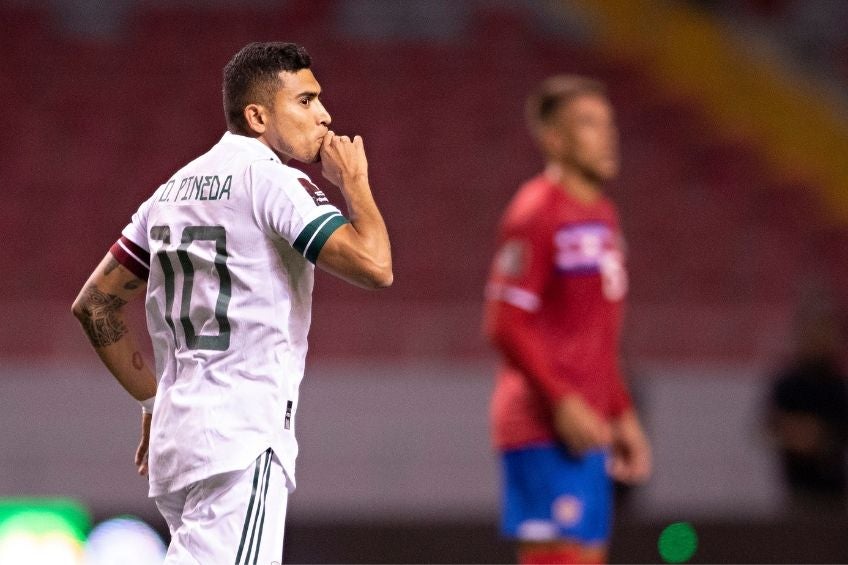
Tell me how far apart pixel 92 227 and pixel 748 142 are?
6.93m

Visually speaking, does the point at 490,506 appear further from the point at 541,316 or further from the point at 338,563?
the point at 541,316

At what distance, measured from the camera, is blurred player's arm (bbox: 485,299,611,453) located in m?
4.71

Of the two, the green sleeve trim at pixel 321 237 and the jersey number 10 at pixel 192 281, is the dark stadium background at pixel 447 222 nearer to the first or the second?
the jersey number 10 at pixel 192 281

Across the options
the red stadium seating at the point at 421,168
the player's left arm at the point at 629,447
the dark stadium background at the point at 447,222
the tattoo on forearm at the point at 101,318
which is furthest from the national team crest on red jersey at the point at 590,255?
the red stadium seating at the point at 421,168

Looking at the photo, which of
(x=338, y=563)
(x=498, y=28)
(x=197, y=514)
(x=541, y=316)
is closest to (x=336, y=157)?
(x=197, y=514)

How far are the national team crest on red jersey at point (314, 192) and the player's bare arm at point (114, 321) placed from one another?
1.88ft

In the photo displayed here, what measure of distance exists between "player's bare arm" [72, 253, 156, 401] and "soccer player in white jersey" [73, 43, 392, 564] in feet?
0.71

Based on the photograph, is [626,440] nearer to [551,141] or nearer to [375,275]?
[551,141]

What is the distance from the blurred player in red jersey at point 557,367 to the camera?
189 inches

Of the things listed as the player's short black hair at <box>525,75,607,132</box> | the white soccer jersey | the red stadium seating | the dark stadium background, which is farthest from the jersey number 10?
the red stadium seating

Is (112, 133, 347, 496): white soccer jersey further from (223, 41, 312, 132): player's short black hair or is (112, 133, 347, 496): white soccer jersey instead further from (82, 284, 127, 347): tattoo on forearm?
(82, 284, 127, 347): tattoo on forearm

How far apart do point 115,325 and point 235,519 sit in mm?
712

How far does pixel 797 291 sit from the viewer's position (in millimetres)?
12188

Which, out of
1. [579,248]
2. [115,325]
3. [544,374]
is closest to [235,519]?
[115,325]
